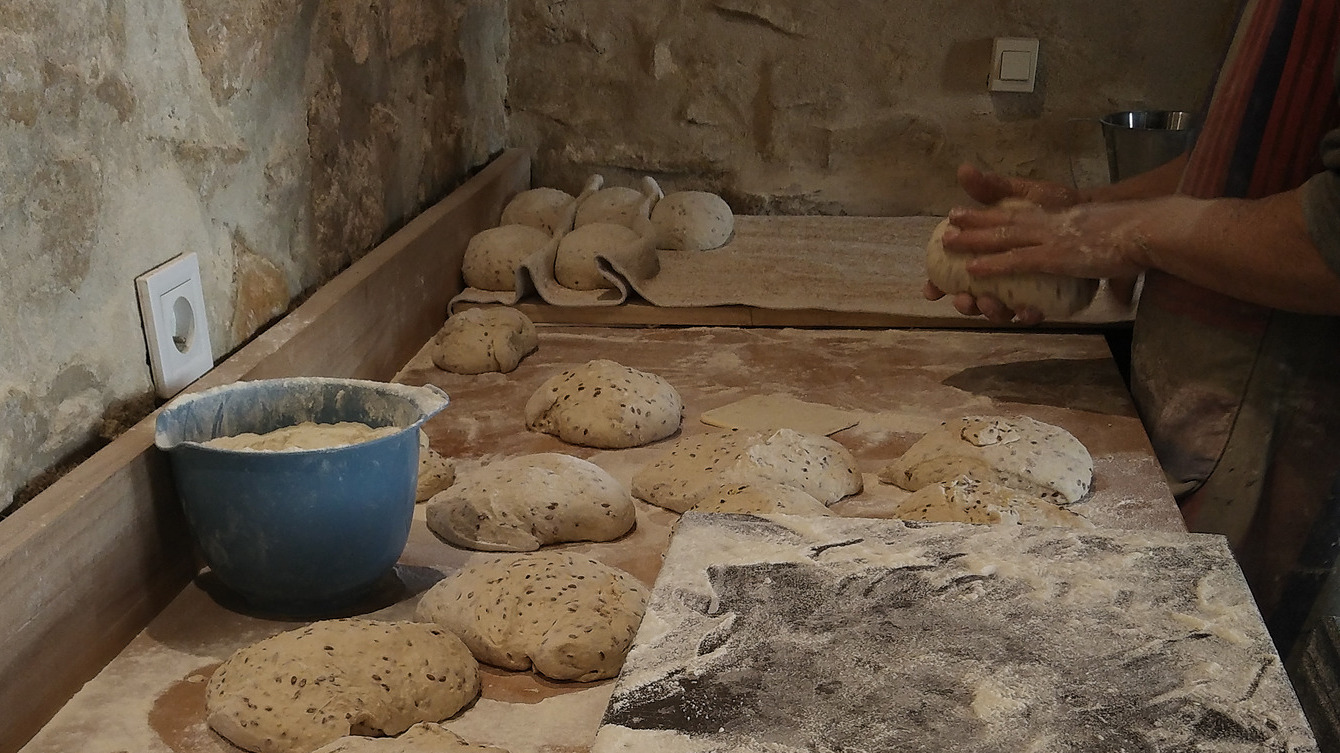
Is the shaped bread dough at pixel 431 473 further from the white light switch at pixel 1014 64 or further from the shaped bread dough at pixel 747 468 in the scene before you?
the white light switch at pixel 1014 64

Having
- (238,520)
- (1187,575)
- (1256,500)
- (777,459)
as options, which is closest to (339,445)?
(238,520)

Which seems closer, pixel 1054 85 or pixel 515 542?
pixel 515 542

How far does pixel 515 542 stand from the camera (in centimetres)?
137

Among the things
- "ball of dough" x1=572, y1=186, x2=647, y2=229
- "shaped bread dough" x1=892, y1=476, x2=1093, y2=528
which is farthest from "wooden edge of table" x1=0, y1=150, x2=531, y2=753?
"ball of dough" x1=572, y1=186, x2=647, y2=229

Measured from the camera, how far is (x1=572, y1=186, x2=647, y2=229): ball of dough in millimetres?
2594

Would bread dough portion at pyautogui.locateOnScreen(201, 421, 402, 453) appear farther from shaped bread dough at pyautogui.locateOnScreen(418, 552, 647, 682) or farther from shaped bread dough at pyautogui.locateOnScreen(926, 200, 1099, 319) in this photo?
shaped bread dough at pyautogui.locateOnScreen(926, 200, 1099, 319)

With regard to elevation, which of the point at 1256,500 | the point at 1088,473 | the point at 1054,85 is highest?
the point at 1054,85

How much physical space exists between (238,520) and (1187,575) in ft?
2.88

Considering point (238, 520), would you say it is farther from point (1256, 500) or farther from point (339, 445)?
point (1256, 500)

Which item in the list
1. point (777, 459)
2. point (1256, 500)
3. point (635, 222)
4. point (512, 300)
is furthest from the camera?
point (635, 222)

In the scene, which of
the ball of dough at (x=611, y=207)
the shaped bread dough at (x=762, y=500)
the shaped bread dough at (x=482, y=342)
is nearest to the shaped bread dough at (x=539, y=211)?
the ball of dough at (x=611, y=207)

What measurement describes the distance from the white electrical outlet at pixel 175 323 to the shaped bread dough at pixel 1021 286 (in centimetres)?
113

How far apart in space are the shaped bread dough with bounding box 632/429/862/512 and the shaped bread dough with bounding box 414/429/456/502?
0.25m

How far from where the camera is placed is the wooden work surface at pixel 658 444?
1.05 m
